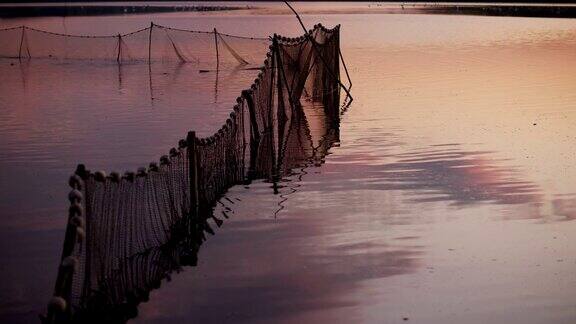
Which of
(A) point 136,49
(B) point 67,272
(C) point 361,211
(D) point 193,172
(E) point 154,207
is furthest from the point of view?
(A) point 136,49

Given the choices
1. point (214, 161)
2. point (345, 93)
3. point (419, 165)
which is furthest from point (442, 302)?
point (345, 93)

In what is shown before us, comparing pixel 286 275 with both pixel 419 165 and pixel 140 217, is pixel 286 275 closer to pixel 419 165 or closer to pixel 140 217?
pixel 140 217

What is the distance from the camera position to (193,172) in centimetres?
1234

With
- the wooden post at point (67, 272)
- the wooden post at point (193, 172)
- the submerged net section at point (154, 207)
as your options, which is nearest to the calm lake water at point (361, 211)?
the submerged net section at point (154, 207)

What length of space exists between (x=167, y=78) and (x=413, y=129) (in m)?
16.7

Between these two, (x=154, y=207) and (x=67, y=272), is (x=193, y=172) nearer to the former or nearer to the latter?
(x=154, y=207)

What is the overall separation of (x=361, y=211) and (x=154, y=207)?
2955 millimetres

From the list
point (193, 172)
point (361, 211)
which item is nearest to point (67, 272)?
point (193, 172)

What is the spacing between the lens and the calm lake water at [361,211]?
32.3 feet

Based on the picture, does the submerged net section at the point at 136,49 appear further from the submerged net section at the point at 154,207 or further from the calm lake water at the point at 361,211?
the submerged net section at the point at 154,207

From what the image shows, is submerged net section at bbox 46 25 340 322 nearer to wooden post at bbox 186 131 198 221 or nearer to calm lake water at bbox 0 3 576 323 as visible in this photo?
wooden post at bbox 186 131 198 221

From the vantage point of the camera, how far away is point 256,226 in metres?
13.2

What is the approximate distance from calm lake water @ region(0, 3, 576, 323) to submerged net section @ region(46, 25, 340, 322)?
35 centimetres

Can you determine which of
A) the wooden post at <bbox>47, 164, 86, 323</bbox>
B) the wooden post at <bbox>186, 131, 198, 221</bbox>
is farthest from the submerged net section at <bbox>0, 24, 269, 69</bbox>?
the wooden post at <bbox>47, 164, 86, 323</bbox>
